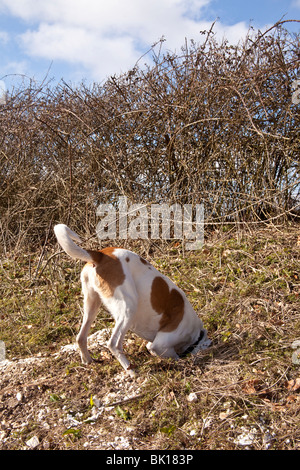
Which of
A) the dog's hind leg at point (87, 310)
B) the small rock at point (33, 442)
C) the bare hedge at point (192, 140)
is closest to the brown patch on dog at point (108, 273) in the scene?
the dog's hind leg at point (87, 310)

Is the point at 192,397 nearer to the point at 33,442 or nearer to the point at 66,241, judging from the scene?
the point at 33,442

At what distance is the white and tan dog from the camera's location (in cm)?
370

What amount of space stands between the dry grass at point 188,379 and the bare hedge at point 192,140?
136cm

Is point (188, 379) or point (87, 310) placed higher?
point (87, 310)

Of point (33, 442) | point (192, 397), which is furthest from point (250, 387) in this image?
point (33, 442)

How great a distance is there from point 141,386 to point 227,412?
75cm

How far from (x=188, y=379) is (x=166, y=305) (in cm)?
73

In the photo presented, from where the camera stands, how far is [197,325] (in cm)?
428

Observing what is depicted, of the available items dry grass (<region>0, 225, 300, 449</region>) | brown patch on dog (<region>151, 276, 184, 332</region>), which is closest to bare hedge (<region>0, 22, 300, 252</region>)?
dry grass (<region>0, 225, 300, 449</region>)

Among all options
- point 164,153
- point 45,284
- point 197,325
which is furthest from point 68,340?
point 164,153

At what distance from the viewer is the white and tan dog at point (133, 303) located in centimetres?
370

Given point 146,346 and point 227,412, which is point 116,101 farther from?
point 227,412

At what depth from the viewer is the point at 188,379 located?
3.59m

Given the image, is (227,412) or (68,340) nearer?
(227,412)
